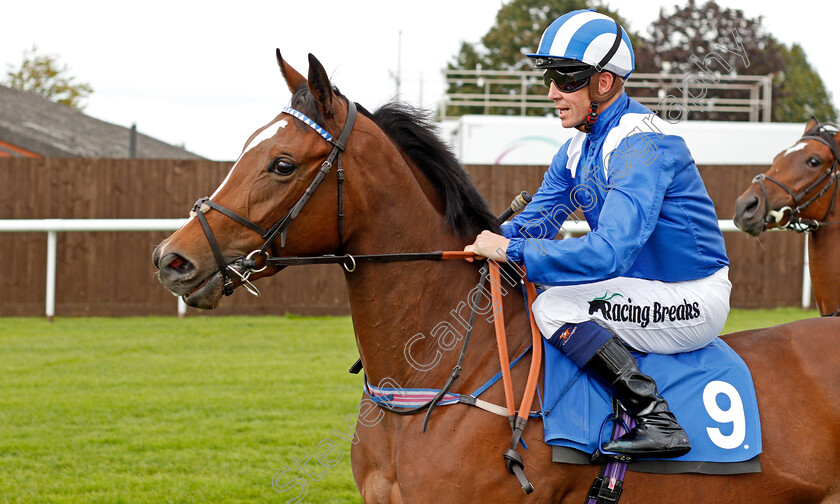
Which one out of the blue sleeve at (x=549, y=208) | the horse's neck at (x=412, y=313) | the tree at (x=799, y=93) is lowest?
the horse's neck at (x=412, y=313)

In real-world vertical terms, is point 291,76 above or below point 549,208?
above

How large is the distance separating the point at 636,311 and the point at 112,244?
967cm

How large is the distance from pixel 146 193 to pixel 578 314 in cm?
961

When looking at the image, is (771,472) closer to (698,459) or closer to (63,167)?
(698,459)

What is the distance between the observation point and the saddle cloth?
238 cm

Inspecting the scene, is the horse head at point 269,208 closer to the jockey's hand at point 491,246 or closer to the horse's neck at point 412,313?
the horse's neck at point 412,313

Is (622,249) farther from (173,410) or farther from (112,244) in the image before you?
(112,244)

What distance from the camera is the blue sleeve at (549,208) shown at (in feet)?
9.93

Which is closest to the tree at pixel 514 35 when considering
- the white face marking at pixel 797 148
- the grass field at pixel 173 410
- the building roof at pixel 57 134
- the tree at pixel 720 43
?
the tree at pixel 720 43

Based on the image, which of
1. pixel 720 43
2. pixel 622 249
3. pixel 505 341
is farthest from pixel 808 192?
pixel 720 43

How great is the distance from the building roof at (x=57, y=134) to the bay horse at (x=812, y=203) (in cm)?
1808

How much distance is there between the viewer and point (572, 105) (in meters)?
2.69

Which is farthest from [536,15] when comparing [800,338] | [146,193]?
[800,338]

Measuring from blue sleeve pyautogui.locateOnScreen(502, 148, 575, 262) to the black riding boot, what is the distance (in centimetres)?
74
